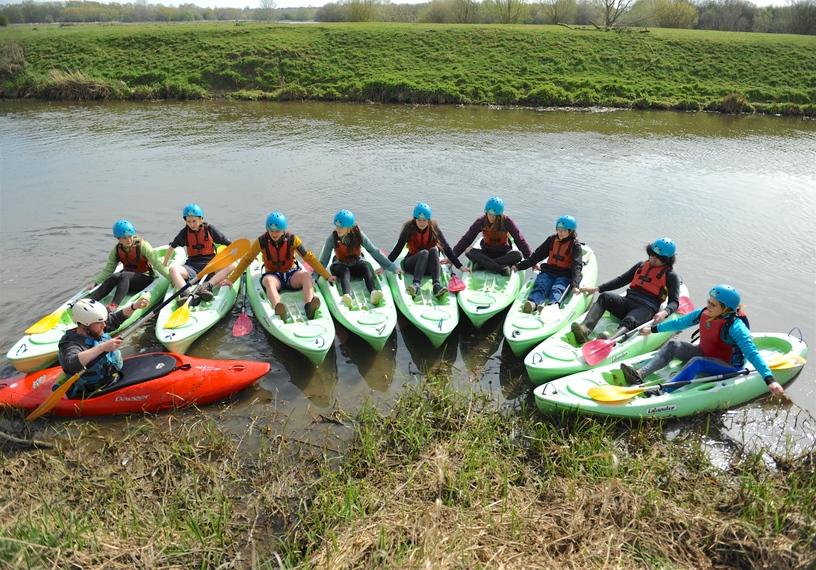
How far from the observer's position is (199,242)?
6469mm

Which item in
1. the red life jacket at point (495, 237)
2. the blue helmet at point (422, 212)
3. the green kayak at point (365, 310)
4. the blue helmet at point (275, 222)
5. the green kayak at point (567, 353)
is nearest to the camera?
the green kayak at point (567, 353)

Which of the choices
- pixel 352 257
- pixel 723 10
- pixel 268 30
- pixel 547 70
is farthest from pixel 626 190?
pixel 723 10

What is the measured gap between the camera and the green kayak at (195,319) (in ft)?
16.9

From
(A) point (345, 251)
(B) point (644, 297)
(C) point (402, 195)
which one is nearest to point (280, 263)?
(A) point (345, 251)

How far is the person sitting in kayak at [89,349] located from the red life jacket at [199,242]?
231cm

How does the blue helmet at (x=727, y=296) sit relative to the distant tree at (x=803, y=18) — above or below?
below

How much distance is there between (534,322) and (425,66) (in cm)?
2135

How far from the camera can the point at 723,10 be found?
34.8 meters

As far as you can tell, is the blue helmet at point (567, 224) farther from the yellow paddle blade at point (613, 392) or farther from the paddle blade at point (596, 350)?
the yellow paddle blade at point (613, 392)

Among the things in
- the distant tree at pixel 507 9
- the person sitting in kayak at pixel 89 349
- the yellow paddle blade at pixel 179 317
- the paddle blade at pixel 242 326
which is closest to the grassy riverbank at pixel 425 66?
the distant tree at pixel 507 9

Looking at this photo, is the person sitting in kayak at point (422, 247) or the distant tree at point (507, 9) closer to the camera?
the person sitting in kayak at point (422, 247)

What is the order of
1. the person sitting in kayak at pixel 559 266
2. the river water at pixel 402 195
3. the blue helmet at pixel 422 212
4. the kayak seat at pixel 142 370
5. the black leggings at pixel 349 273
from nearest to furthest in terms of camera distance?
the kayak seat at pixel 142 370, the river water at pixel 402 195, the person sitting in kayak at pixel 559 266, the black leggings at pixel 349 273, the blue helmet at pixel 422 212

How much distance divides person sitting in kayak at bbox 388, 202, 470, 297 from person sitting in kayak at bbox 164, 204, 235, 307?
2171 mm

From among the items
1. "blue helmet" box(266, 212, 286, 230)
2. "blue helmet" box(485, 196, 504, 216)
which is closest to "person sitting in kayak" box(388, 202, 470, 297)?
"blue helmet" box(485, 196, 504, 216)
